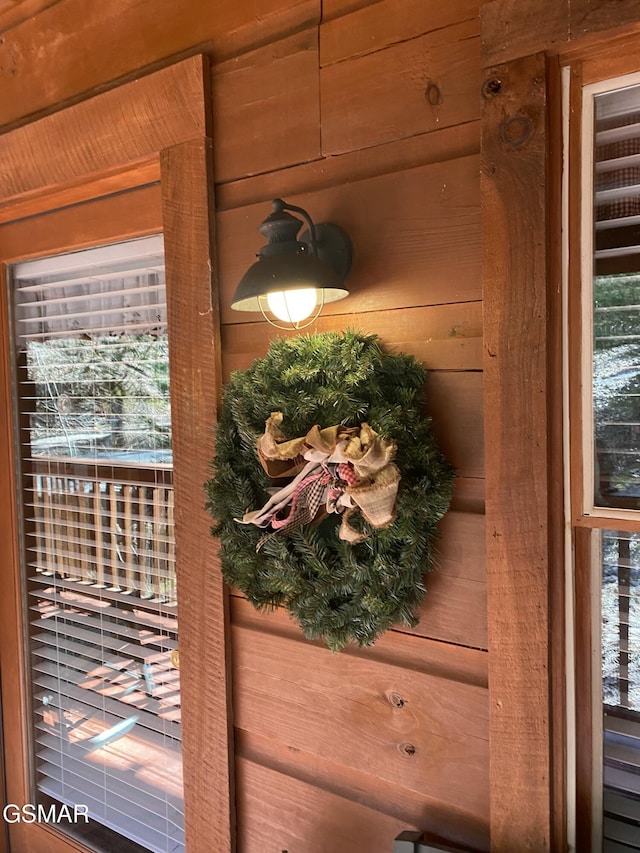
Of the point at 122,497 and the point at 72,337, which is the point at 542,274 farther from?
the point at 72,337

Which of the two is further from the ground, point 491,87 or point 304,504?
point 491,87

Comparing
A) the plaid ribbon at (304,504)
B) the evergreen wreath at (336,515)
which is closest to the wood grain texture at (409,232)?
the evergreen wreath at (336,515)

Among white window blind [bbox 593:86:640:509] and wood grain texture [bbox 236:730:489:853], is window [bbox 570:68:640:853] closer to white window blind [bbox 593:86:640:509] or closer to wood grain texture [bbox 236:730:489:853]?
white window blind [bbox 593:86:640:509]

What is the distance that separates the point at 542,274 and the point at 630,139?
0.24 m

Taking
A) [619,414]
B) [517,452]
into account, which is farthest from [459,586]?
[619,414]

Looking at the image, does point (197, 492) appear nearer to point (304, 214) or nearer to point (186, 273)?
point (186, 273)

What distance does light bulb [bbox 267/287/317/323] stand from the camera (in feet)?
3.35

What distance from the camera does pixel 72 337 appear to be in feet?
5.65

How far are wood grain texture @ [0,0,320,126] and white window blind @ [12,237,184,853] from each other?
0.38 metres

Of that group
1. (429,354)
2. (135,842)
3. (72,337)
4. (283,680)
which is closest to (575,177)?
(429,354)

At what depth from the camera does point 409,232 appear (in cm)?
102

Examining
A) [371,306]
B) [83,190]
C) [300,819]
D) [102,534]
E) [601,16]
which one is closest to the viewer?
[601,16]

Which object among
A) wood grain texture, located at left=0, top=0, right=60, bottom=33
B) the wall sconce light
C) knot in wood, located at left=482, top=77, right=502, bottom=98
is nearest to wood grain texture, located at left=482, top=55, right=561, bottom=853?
knot in wood, located at left=482, top=77, right=502, bottom=98
